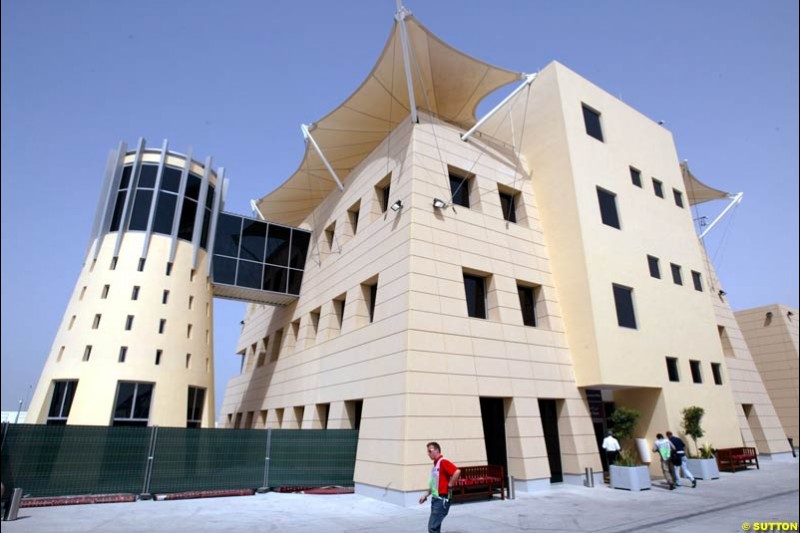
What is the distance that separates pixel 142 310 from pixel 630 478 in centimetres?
2442

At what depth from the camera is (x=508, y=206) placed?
23.0 metres

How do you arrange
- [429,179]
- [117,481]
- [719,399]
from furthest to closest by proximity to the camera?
[719,399] → [429,179] → [117,481]

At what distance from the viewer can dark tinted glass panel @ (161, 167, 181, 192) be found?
27.4 metres

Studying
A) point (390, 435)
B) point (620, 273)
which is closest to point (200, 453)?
point (390, 435)

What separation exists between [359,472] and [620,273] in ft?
47.5

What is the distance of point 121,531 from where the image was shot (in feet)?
33.2

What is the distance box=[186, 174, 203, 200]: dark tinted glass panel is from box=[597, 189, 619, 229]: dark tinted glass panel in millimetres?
23508

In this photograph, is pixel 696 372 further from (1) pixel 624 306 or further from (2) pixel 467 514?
(2) pixel 467 514

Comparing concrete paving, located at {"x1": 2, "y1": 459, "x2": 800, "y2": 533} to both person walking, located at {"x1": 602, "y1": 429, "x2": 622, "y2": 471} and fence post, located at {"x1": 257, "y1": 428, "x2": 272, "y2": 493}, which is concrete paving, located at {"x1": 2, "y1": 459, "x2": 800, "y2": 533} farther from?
person walking, located at {"x1": 602, "y1": 429, "x2": 622, "y2": 471}

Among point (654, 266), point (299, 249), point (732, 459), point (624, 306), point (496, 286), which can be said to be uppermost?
A: point (299, 249)

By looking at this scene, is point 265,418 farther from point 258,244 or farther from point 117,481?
point 117,481

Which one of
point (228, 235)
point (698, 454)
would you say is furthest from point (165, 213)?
point (698, 454)

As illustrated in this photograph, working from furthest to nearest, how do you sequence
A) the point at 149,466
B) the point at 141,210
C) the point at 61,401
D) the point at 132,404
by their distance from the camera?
the point at 141,210 < the point at 132,404 < the point at 61,401 < the point at 149,466

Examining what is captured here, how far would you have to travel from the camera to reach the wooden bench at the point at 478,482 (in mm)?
14016
